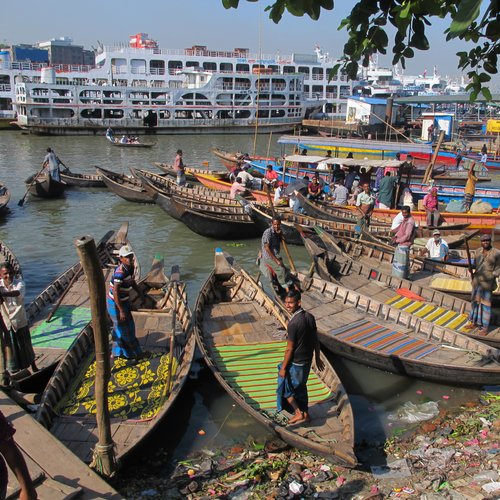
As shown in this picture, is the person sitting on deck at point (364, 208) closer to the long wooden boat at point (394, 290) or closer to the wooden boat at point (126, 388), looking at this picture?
the long wooden boat at point (394, 290)

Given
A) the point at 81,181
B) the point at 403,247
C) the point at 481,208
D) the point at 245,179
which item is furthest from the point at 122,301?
the point at 81,181

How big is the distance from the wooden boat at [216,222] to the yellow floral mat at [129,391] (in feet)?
27.8

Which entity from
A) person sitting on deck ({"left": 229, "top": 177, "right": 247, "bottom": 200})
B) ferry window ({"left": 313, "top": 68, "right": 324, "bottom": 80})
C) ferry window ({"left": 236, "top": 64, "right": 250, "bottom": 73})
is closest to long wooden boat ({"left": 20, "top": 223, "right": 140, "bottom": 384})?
person sitting on deck ({"left": 229, "top": 177, "right": 247, "bottom": 200})

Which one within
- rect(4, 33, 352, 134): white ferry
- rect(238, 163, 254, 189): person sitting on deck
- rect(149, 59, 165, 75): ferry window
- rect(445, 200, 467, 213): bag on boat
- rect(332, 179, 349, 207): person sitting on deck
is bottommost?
rect(445, 200, 467, 213): bag on boat

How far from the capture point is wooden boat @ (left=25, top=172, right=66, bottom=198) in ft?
69.5

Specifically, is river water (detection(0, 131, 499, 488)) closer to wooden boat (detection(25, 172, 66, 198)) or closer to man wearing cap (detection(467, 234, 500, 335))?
wooden boat (detection(25, 172, 66, 198))

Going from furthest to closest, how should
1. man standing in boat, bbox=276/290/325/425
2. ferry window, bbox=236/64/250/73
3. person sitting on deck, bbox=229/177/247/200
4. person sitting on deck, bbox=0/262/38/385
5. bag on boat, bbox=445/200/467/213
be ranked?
1. ferry window, bbox=236/64/250/73
2. person sitting on deck, bbox=229/177/247/200
3. bag on boat, bbox=445/200/467/213
4. person sitting on deck, bbox=0/262/38/385
5. man standing in boat, bbox=276/290/325/425

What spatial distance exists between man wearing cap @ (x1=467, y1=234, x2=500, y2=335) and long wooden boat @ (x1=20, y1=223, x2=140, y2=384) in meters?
6.49

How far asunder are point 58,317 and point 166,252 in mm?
6794

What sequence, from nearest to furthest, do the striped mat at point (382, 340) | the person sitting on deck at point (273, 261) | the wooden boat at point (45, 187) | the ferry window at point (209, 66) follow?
the striped mat at point (382, 340) → the person sitting on deck at point (273, 261) → the wooden boat at point (45, 187) → the ferry window at point (209, 66)

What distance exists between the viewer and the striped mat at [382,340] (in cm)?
826

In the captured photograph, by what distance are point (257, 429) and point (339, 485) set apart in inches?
63.4

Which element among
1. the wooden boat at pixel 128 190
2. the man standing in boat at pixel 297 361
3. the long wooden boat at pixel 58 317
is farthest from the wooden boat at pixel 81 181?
the man standing in boat at pixel 297 361

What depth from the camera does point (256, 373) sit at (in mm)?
7734
